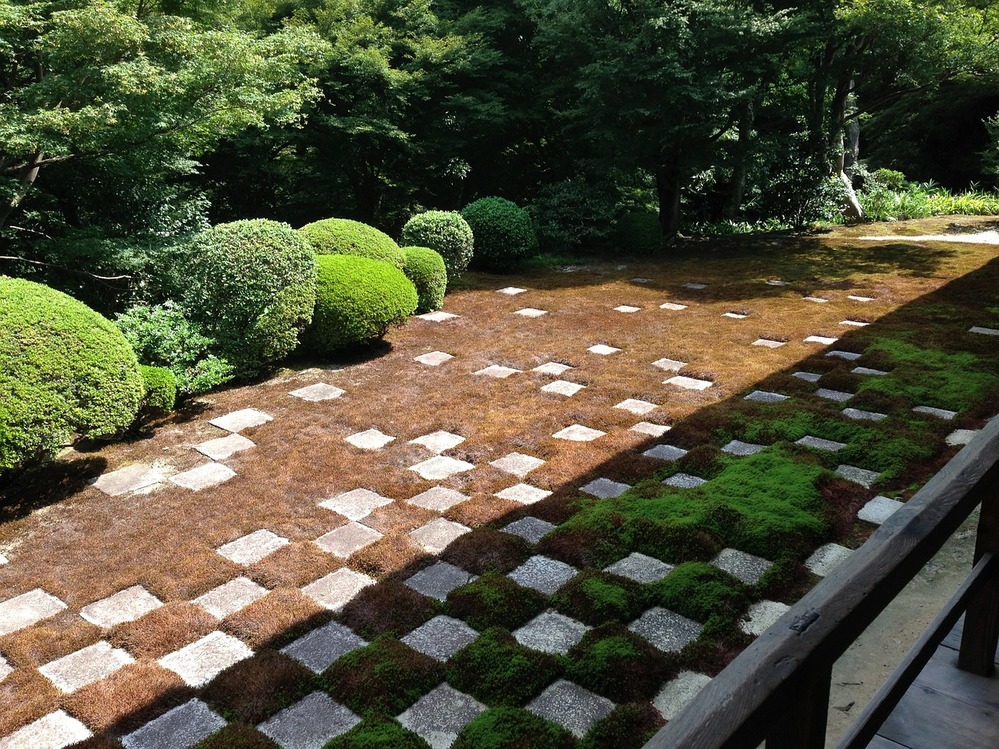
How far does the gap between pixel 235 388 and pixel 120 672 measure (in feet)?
12.5

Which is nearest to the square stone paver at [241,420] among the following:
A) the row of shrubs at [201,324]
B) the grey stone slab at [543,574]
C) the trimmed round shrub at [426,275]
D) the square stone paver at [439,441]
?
the row of shrubs at [201,324]

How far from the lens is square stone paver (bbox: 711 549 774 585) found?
3.24m

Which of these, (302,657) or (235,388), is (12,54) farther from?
(302,657)

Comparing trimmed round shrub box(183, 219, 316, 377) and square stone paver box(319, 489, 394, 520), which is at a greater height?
trimmed round shrub box(183, 219, 316, 377)

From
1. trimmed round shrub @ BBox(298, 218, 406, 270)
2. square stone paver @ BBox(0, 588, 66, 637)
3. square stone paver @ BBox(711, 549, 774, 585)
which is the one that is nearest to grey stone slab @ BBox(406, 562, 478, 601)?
square stone paver @ BBox(711, 549, 774, 585)

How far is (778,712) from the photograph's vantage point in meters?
1.07

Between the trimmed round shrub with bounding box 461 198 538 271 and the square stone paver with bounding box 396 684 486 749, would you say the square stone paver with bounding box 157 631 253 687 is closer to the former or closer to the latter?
the square stone paver with bounding box 396 684 486 749

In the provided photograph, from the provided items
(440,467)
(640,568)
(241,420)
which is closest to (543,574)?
(640,568)

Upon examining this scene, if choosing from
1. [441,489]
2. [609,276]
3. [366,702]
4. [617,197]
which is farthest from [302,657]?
[617,197]

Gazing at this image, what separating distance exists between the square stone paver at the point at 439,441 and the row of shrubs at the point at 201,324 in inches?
73.9

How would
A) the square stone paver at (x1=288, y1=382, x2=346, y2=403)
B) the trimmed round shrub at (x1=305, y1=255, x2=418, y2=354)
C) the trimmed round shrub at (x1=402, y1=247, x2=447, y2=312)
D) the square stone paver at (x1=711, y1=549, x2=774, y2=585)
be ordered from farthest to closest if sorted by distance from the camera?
the trimmed round shrub at (x1=402, y1=247, x2=447, y2=312)
the trimmed round shrub at (x1=305, y1=255, x2=418, y2=354)
the square stone paver at (x1=288, y1=382, x2=346, y2=403)
the square stone paver at (x1=711, y1=549, x2=774, y2=585)

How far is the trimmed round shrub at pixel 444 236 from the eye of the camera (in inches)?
382

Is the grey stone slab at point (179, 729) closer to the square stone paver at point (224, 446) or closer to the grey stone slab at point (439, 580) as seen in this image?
the grey stone slab at point (439, 580)

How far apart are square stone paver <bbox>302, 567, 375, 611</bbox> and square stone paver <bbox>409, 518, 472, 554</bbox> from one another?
0.38 meters
